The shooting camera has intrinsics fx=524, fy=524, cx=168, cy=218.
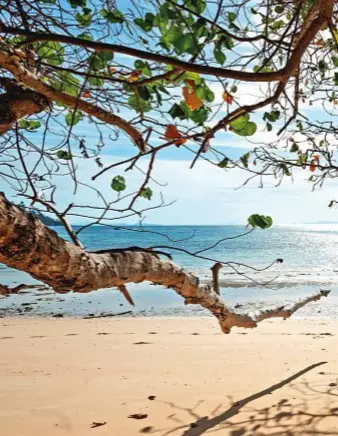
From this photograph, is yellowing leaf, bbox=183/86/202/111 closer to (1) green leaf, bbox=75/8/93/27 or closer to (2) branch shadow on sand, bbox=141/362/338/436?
(1) green leaf, bbox=75/8/93/27

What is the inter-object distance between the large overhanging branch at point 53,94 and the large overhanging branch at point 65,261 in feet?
1.46

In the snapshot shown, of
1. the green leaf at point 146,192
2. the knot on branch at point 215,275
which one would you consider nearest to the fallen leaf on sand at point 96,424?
the knot on branch at point 215,275

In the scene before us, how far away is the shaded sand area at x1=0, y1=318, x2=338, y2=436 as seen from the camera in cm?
313

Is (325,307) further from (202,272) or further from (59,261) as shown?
(59,261)

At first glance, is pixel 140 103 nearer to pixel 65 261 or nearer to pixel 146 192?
pixel 146 192

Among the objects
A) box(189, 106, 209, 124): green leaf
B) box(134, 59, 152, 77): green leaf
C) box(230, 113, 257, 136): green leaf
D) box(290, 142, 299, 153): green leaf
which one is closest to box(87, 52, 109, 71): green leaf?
box(134, 59, 152, 77): green leaf

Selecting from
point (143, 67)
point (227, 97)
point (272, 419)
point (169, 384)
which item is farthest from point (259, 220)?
point (169, 384)

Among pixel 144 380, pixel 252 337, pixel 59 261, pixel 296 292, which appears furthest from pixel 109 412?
pixel 296 292

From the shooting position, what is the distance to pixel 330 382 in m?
4.07

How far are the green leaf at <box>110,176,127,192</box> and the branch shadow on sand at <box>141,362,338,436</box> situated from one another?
1.54 m

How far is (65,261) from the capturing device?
5.59 ft

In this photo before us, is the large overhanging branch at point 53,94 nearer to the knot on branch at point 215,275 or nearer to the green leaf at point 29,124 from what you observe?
the green leaf at point 29,124

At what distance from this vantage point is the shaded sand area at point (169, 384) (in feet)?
10.3

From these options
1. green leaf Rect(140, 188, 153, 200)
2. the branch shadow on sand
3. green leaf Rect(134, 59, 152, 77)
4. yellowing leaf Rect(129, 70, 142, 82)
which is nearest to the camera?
green leaf Rect(134, 59, 152, 77)
